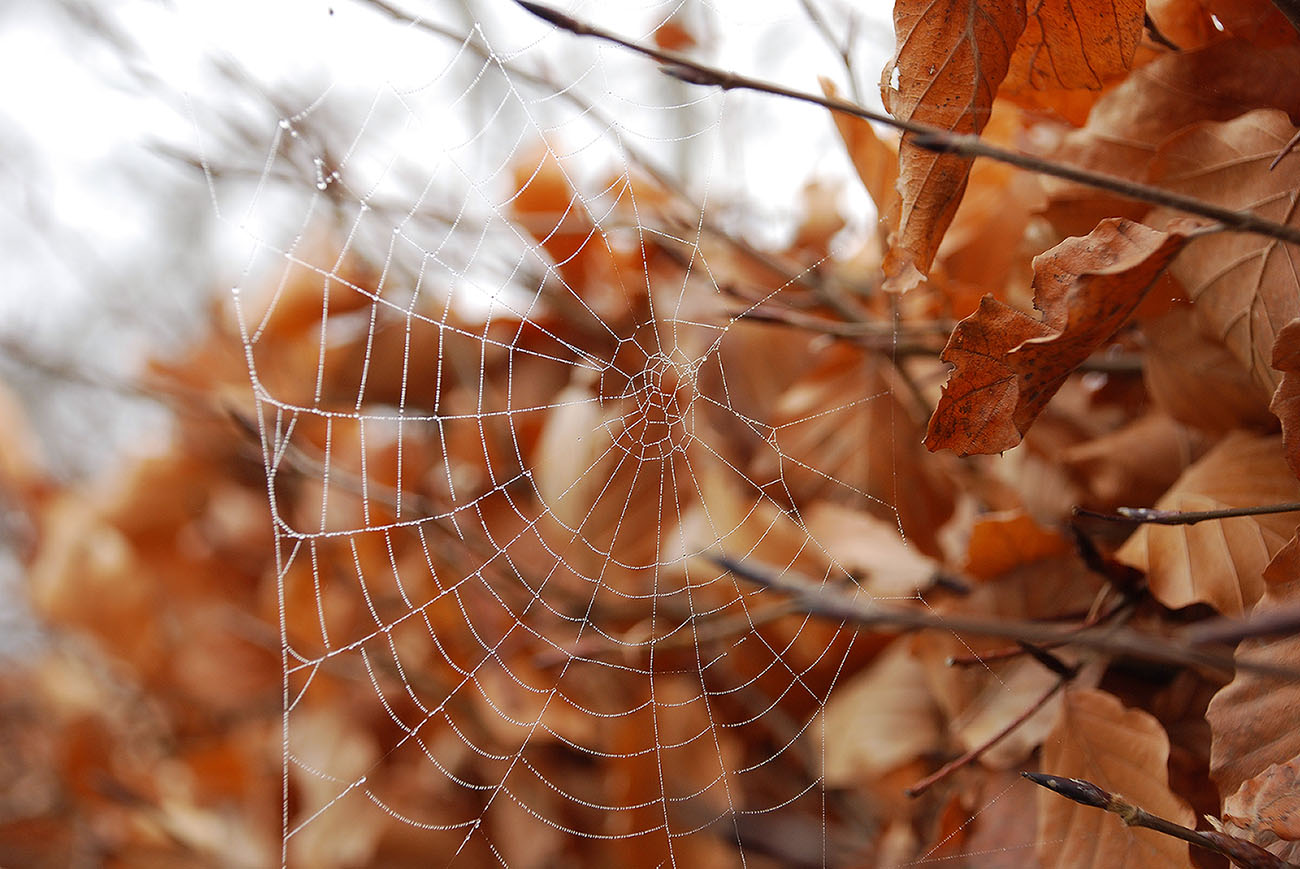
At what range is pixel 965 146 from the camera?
0.24 meters

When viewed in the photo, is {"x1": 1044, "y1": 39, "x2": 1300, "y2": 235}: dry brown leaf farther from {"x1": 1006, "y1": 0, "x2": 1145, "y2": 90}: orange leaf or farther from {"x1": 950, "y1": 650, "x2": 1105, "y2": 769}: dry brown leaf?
{"x1": 950, "y1": 650, "x2": 1105, "y2": 769}: dry brown leaf

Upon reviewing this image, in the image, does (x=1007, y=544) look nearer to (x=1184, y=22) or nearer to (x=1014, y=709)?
(x=1014, y=709)

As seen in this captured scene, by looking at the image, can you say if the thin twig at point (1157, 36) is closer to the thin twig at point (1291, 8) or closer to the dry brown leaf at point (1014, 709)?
the thin twig at point (1291, 8)

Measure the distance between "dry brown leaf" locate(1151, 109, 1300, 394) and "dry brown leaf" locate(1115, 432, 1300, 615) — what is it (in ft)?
0.15

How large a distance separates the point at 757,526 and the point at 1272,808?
39 centimetres

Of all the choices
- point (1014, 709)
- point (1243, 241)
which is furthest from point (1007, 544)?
point (1243, 241)

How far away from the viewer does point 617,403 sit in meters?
0.75

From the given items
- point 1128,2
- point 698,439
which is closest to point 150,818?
point 698,439

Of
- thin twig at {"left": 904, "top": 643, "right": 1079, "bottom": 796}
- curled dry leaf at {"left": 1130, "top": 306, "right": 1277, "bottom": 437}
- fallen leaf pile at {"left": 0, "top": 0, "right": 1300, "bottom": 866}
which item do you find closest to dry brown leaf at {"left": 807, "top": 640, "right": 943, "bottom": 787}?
fallen leaf pile at {"left": 0, "top": 0, "right": 1300, "bottom": 866}

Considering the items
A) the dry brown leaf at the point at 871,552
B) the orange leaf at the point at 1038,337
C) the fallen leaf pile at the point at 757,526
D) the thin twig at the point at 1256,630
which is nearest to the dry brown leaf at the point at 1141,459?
the fallen leaf pile at the point at 757,526

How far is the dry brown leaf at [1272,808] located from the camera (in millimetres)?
312

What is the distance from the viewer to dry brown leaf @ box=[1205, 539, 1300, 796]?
34cm

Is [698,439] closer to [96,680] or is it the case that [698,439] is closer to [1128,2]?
[1128,2]

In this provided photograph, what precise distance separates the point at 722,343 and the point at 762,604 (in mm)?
214
